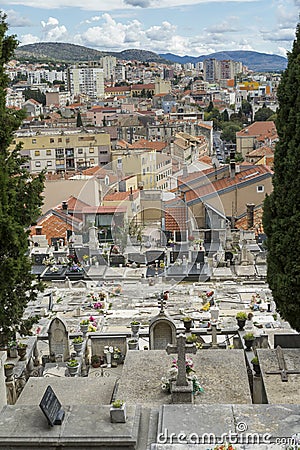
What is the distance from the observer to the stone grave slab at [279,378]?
1002cm

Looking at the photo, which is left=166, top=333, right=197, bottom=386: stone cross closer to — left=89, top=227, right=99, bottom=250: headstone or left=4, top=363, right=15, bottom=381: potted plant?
left=4, top=363, right=15, bottom=381: potted plant

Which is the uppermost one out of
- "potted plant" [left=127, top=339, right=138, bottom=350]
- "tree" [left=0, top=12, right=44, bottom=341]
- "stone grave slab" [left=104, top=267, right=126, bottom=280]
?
"tree" [left=0, top=12, right=44, bottom=341]

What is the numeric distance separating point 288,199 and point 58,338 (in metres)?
6.41

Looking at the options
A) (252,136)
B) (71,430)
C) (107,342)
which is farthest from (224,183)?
(252,136)

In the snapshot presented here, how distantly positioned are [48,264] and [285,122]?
16.4 m

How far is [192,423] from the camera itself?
765 cm

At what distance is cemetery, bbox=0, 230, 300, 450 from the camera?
24.8 ft

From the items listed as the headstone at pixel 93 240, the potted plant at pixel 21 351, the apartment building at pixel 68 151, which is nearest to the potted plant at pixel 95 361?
the potted plant at pixel 21 351

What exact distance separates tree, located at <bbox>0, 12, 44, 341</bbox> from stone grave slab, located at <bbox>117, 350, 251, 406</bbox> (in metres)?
2.43

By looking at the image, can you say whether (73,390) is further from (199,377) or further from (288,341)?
(288,341)

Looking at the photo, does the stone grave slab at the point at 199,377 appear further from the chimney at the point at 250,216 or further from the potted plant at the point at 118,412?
the chimney at the point at 250,216

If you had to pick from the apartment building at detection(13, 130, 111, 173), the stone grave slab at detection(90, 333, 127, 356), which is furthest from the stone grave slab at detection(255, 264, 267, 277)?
the apartment building at detection(13, 130, 111, 173)

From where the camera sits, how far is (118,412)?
25.2ft

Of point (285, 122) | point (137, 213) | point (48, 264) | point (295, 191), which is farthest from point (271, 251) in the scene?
point (137, 213)
